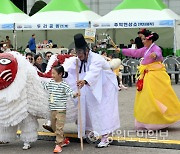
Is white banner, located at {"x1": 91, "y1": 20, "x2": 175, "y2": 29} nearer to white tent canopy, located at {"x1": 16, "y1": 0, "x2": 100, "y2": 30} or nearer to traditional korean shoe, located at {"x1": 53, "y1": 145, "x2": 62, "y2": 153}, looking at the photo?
white tent canopy, located at {"x1": 16, "y1": 0, "x2": 100, "y2": 30}

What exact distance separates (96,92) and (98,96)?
0.23ft

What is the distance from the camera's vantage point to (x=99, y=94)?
7.12m

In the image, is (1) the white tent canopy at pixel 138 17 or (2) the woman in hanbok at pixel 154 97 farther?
(1) the white tent canopy at pixel 138 17

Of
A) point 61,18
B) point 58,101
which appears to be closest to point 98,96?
point 58,101

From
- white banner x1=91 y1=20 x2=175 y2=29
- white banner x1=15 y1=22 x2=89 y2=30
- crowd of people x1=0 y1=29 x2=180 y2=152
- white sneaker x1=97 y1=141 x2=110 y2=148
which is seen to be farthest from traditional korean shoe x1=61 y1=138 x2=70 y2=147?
white banner x1=15 y1=22 x2=89 y2=30

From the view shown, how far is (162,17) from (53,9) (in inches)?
205

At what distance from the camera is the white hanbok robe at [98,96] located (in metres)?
7.12

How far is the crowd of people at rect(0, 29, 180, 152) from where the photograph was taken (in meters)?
7.06

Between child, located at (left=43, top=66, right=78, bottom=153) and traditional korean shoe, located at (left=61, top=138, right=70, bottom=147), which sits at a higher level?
child, located at (left=43, top=66, right=78, bottom=153)

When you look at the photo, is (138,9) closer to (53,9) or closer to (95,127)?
(53,9)

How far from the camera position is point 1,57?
697 centimetres

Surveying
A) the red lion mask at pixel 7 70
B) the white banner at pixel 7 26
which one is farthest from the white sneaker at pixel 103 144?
the white banner at pixel 7 26

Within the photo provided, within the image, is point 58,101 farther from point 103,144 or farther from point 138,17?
point 138,17

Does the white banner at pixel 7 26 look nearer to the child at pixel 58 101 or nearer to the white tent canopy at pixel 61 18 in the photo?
the white tent canopy at pixel 61 18
